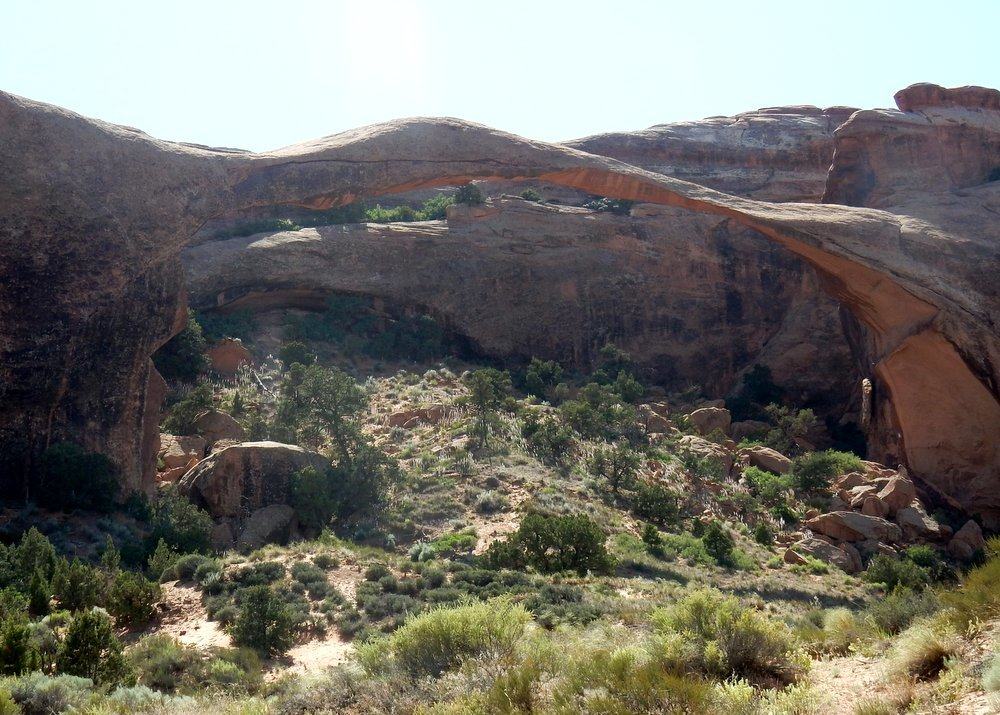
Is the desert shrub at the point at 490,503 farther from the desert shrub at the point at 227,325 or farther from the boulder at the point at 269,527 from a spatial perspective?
the desert shrub at the point at 227,325

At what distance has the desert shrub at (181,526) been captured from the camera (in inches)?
512

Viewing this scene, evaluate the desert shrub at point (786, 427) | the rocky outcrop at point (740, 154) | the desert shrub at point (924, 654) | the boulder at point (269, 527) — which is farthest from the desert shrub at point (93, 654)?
the rocky outcrop at point (740, 154)

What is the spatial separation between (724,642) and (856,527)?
10920 millimetres

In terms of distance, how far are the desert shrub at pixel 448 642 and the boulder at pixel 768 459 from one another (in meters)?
14.3

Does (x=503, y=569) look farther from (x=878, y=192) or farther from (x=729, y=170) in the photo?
(x=729, y=170)

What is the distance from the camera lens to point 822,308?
95.4ft

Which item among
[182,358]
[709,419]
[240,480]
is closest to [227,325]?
[182,358]

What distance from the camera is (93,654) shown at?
26.0 ft

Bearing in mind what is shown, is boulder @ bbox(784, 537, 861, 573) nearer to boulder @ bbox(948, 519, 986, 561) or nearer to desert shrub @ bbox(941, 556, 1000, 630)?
boulder @ bbox(948, 519, 986, 561)

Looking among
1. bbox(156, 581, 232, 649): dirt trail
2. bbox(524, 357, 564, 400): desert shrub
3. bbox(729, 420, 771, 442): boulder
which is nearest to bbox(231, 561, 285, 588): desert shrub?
bbox(156, 581, 232, 649): dirt trail

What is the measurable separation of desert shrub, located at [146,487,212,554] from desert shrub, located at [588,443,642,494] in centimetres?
751

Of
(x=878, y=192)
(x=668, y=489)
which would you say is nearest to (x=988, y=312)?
(x=878, y=192)

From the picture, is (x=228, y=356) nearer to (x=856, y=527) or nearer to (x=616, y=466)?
(x=616, y=466)

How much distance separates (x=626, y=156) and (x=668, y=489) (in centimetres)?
2060
